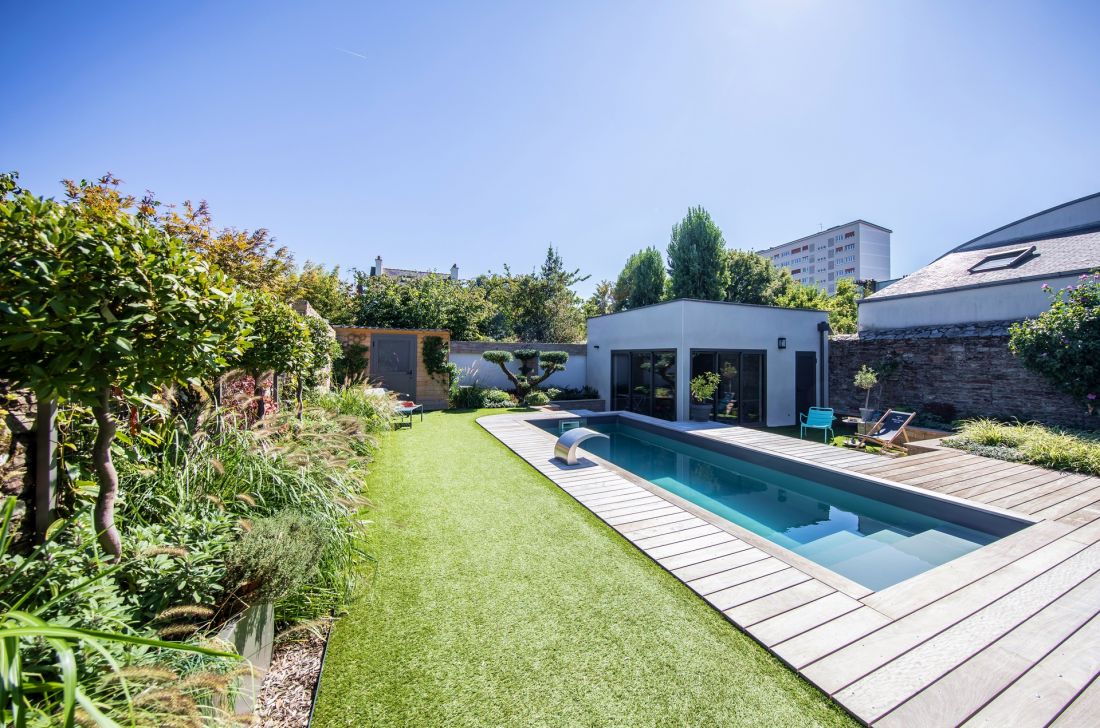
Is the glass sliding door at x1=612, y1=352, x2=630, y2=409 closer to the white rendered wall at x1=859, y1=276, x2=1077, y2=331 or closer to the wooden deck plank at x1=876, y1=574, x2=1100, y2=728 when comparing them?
the white rendered wall at x1=859, y1=276, x2=1077, y2=331

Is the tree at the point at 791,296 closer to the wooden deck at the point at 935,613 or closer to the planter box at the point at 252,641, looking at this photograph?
the wooden deck at the point at 935,613

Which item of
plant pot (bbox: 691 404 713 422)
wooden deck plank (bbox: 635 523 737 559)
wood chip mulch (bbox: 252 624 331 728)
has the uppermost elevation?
plant pot (bbox: 691 404 713 422)

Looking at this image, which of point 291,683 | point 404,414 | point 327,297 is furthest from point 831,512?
point 327,297

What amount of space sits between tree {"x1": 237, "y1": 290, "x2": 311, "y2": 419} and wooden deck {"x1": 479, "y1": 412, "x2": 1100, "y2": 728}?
386 cm

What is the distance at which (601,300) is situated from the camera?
3148 centimetres

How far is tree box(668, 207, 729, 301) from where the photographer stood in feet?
67.6

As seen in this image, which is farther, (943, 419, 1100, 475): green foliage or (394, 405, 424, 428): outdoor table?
(394, 405, 424, 428): outdoor table

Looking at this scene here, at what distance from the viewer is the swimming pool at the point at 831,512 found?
4.26 m

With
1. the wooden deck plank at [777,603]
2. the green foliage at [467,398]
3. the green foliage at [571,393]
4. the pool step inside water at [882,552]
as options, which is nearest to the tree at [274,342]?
the wooden deck plank at [777,603]

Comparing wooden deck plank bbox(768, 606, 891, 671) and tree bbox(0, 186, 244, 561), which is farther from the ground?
tree bbox(0, 186, 244, 561)

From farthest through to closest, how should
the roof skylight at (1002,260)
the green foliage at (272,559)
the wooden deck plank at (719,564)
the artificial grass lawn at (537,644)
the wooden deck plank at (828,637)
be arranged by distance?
the roof skylight at (1002,260) < the wooden deck plank at (719,564) < the wooden deck plank at (828,637) < the green foliage at (272,559) < the artificial grass lawn at (537,644)

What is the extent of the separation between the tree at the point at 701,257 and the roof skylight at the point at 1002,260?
9.81 metres

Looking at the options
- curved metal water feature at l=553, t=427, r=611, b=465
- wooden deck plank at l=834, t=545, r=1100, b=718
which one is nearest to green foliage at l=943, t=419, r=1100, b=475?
wooden deck plank at l=834, t=545, r=1100, b=718

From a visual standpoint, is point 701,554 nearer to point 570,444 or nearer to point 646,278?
point 570,444
